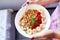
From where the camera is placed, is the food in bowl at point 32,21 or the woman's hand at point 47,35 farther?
the food in bowl at point 32,21

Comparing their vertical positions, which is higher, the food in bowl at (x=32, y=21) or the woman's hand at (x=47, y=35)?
the food in bowl at (x=32, y=21)

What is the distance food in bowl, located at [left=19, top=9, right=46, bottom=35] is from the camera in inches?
38.2

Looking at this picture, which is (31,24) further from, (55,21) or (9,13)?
(9,13)

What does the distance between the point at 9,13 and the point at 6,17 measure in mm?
63

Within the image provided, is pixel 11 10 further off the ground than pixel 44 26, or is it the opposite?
pixel 11 10

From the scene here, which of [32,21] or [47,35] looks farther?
[32,21]

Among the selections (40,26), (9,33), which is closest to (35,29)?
(40,26)

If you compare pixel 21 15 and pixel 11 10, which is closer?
pixel 21 15

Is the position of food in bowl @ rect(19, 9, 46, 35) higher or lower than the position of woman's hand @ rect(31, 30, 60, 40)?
higher

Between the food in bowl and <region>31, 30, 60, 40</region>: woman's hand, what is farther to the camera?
the food in bowl

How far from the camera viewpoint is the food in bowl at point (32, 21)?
970 mm

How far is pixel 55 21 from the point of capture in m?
0.99

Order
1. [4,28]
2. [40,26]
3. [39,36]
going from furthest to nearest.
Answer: [4,28] → [40,26] → [39,36]

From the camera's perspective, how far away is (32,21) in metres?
0.99
